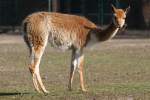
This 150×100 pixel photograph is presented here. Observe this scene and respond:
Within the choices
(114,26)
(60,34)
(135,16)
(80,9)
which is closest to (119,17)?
(114,26)

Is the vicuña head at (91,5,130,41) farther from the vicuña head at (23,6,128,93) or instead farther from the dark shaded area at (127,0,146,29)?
the dark shaded area at (127,0,146,29)

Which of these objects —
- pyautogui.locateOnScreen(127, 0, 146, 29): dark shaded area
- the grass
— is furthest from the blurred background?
the grass

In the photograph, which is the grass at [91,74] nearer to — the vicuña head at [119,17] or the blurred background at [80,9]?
the vicuña head at [119,17]

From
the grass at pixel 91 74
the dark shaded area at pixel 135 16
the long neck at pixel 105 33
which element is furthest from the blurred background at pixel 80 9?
the long neck at pixel 105 33

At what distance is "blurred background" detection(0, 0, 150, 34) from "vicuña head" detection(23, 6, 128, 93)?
2893 cm

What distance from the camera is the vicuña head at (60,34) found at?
44.1 ft

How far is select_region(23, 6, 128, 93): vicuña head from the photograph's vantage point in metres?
13.4

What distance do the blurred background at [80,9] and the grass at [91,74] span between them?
15376 mm

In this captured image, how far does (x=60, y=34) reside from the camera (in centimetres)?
1377

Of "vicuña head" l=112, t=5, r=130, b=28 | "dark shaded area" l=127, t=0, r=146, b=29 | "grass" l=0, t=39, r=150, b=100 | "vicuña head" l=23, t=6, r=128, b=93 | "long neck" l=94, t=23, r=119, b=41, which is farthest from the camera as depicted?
"dark shaded area" l=127, t=0, r=146, b=29

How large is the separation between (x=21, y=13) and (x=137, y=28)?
339 inches

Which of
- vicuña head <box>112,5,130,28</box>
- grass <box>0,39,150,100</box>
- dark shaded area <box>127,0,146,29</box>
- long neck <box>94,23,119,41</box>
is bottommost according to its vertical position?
dark shaded area <box>127,0,146,29</box>

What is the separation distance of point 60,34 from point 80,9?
32.1 m

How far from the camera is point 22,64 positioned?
69.4 feet
